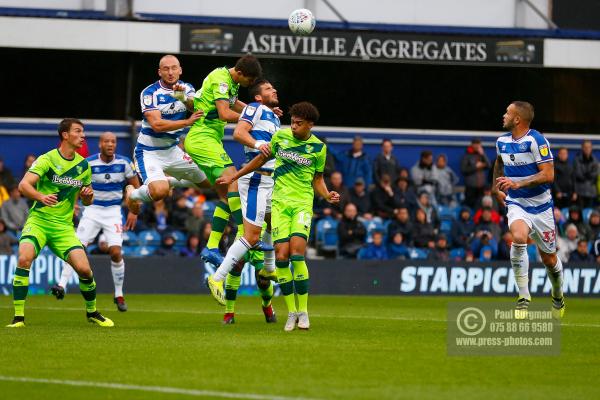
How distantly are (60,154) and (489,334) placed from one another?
536 cm

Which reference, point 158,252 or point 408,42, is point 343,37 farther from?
point 158,252

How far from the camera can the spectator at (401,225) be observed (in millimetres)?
25344

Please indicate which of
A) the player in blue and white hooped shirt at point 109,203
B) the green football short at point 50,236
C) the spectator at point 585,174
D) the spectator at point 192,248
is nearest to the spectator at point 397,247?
the spectator at point 192,248

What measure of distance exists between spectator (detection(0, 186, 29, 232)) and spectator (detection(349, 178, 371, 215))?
257 inches

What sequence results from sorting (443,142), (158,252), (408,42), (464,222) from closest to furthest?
(158,252) → (464,222) → (408,42) → (443,142)

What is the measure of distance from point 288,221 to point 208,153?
1952 mm

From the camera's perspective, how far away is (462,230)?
26453 millimetres

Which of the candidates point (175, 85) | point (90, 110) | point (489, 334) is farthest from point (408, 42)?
point (489, 334)

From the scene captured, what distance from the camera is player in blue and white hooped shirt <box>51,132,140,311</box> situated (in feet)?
63.3

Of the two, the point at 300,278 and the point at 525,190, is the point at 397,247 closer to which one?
the point at 525,190

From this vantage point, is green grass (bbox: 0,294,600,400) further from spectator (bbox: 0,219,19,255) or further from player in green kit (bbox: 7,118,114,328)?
spectator (bbox: 0,219,19,255)

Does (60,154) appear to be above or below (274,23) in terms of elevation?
below

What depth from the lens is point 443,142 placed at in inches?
1196

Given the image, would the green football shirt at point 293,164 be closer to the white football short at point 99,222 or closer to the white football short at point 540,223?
the white football short at point 540,223
